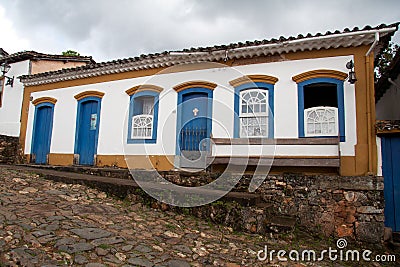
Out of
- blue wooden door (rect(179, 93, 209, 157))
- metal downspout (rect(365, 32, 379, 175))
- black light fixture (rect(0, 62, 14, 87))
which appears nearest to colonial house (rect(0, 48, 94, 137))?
black light fixture (rect(0, 62, 14, 87))

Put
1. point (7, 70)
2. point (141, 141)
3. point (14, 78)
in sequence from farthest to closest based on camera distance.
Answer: point (14, 78)
point (7, 70)
point (141, 141)

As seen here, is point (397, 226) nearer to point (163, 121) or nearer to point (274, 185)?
point (274, 185)

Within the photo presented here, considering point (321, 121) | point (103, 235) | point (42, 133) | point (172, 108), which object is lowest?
point (103, 235)

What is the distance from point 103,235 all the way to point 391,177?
216 inches

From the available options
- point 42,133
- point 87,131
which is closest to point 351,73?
point 87,131

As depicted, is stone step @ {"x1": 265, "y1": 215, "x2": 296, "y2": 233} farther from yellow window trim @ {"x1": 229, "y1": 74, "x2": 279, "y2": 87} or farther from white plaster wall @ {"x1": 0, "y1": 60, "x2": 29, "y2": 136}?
white plaster wall @ {"x1": 0, "y1": 60, "x2": 29, "y2": 136}

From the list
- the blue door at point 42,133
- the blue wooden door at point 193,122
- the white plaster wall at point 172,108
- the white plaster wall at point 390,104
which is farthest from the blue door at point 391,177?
the blue door at point 42,133

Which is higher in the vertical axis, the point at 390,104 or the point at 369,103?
the point at 390,104

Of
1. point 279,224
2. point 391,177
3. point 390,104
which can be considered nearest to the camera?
point 279,224

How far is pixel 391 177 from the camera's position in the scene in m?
5.93

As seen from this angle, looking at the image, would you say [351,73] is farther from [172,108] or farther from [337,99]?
[172,108]

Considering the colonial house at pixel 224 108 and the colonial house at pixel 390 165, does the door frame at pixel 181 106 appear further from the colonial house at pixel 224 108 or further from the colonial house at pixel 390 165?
the colonial house at pixel 390 165

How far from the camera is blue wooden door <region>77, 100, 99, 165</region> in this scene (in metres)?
9.24

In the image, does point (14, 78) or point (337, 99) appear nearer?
point (337, 99)
